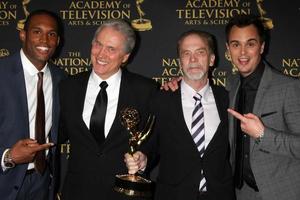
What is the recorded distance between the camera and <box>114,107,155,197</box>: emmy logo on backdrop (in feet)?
7.18

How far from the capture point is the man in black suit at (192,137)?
2326mm

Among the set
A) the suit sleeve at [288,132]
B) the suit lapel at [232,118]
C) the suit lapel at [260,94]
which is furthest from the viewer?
the suit lapel at [232,118]

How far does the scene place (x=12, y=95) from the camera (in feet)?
7.93

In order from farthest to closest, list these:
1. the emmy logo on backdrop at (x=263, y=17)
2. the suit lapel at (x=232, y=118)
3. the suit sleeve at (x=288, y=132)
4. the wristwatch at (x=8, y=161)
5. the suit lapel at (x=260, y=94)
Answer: the emmy logo on backdrop at (x=263, y=17), the suit lapel at (x=232, y=118), the wristwatch at (x=8, y=161), the suit lapel at (x=260, y=94), the suit sleeve at (x=288, y=132)

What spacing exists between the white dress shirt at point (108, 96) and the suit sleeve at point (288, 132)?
1.00 meters

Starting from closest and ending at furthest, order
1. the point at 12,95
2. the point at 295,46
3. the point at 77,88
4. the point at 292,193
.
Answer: the point at 292,193, the point at 12,95, the point at 77,88, the point at 295,46

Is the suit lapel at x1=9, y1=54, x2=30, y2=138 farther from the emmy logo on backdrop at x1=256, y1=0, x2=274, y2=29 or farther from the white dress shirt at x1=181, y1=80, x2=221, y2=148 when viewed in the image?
the emmy logo on backdrop at x1=256, y1=0, x2=274, y2=29

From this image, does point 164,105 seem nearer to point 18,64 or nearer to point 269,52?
point 18,64

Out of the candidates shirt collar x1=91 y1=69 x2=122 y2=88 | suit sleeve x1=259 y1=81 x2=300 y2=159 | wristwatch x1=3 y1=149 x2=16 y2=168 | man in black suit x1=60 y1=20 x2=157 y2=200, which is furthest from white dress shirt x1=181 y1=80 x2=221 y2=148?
wristwatch x1=3 y1=149 x2=16 y2=168

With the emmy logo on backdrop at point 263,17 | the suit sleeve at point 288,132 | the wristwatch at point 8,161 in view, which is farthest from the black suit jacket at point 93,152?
the emmy logo on backdrop at point 263,17

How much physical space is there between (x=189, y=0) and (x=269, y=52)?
93cm

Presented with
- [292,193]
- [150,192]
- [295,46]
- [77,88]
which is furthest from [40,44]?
[295,46]

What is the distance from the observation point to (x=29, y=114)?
2506mm

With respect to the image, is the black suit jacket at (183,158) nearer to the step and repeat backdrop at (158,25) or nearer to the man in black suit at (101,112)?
the man in black suit at (101,112)
